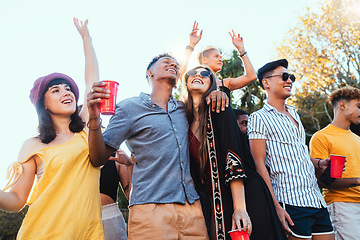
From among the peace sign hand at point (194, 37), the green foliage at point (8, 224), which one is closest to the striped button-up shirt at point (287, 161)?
the peace sign hand at point (194, 37)

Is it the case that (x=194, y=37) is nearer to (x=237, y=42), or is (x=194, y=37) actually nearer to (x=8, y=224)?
(x=237, y=42)

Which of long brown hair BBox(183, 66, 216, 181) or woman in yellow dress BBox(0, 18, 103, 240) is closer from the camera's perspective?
woman in yellow dress BBox(0, 18, 103, 240)

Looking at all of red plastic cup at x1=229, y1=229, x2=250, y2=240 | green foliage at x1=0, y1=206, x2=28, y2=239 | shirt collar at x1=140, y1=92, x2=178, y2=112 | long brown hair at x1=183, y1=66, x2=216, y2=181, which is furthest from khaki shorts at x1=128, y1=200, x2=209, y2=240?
green foliage at x1=0, y1=206, x2=28, y2=239

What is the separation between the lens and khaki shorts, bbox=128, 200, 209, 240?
258 centimetres

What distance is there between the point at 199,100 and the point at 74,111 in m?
1.15

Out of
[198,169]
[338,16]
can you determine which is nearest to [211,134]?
[198,169]

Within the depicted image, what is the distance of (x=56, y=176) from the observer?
2.66m

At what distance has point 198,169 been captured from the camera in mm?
3035

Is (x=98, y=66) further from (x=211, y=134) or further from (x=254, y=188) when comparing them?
(x=254, y=188)

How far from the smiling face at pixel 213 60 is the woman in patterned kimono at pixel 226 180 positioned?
202 cm

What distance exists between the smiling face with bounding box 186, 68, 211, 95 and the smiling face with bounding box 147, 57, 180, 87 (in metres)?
0.16

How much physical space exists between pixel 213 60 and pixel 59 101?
8.90ft

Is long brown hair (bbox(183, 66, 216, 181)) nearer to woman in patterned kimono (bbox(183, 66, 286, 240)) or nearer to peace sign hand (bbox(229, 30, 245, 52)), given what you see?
woman in patterned kimono (bbox(183, 66, 286, 240))

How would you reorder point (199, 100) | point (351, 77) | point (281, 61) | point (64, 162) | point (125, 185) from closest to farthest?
point (64, 162) → point (199, 100) → point (281, 61) → point (125, 185) → point (351, 77)
